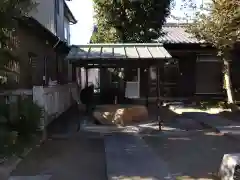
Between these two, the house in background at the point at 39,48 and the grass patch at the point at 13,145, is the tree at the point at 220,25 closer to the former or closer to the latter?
the house in background at the point at 39,48

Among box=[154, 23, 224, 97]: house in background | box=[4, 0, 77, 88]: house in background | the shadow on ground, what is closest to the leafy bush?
the shadow on ground

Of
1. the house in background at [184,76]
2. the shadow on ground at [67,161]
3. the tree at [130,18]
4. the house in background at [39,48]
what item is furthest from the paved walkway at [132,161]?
the house in background at [184,76]

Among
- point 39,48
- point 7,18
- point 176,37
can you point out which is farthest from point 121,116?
point 176,37

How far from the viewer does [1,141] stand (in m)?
7.39

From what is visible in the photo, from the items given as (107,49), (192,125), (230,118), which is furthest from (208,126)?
(107,49)

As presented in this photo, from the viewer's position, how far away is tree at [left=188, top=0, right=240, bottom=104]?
14.9 m

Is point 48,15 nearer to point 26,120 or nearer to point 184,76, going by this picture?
point 184,76

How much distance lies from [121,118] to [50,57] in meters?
6.49

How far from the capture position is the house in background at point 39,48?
39.6 feet

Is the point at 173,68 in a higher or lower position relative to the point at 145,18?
lower

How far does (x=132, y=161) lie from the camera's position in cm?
785

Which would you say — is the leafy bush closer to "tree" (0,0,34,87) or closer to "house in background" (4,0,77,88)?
"tree" (0,0,34,87)

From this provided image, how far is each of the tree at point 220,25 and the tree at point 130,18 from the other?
8.22 feet

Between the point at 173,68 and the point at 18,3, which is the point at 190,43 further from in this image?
the point at 18,3
